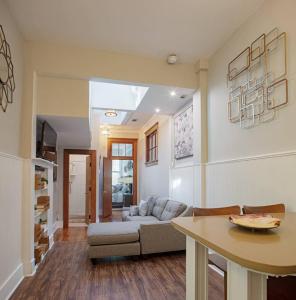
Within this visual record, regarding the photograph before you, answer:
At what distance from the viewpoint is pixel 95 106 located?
494 cm

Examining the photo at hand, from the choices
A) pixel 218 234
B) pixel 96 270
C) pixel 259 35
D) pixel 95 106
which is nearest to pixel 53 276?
pixel 96 270

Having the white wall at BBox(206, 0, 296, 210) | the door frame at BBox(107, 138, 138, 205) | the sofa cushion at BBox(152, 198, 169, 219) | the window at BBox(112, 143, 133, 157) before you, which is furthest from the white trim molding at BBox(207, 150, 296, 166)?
the window at BBox(112, 143, 133, 157)

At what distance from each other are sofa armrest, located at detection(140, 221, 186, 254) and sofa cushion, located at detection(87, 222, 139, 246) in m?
0.14

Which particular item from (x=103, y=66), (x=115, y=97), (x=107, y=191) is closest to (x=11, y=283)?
(x=103, y=66)

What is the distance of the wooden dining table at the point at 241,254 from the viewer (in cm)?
80

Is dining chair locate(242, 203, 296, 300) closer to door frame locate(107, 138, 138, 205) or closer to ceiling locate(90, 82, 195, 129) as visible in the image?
ceiling locate(90, 82, 195, 129)

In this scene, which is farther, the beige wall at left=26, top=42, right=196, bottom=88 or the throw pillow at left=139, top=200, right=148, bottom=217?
the throw pillow at left=139, top=200, right=148, bottom=217

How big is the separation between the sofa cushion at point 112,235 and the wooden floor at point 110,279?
302 mm

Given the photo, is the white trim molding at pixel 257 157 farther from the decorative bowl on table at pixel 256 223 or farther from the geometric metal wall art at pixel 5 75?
the geometric metal wall art at pixel 5 75

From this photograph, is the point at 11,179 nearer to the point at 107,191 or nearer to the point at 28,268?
the point at 28,268

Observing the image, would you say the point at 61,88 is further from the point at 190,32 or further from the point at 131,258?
the point at 131,258

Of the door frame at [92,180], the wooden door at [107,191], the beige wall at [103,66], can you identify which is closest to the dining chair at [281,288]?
the beige wall at [103,66]

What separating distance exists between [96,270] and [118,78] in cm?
263

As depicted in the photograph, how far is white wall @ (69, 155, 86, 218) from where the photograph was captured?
8.45 m
